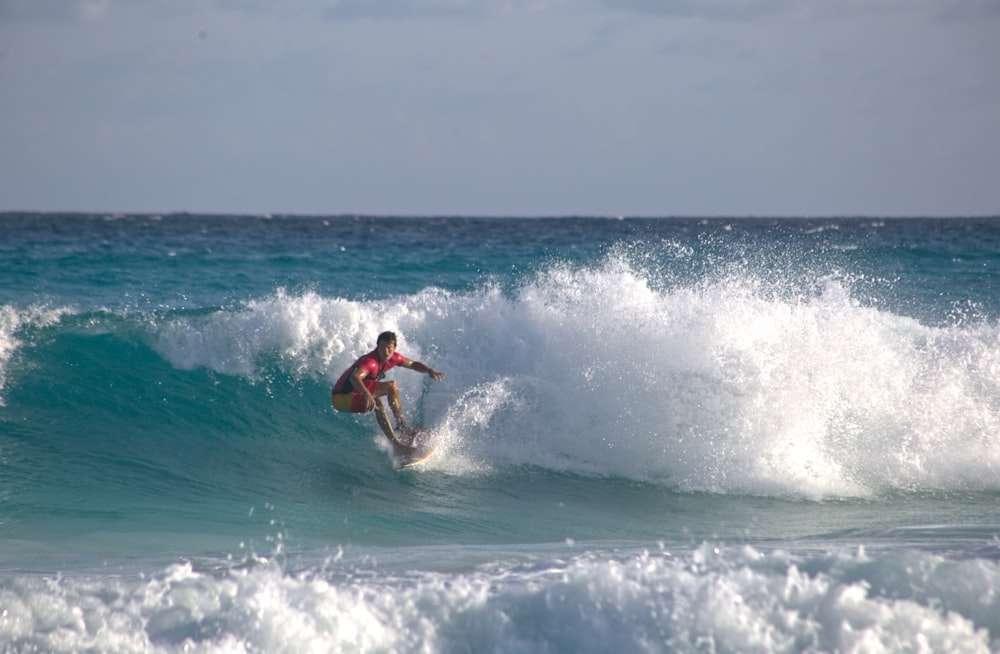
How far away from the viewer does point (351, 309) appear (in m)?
11.9

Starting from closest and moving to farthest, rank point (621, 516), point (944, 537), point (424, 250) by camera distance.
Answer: point (944, 537) < point (621, 516) < point (424, 250)

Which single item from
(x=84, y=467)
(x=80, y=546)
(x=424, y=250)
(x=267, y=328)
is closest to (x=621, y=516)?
(x=80, y=546)

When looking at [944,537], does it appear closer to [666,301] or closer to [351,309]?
[666,301]

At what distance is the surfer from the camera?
27.9ft

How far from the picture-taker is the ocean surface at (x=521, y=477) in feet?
15.9

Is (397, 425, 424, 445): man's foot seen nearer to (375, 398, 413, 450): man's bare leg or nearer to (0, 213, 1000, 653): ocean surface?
(375, 398, 413, 450): man's bare leg

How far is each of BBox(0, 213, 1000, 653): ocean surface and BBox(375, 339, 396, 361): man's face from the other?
992 millimetres

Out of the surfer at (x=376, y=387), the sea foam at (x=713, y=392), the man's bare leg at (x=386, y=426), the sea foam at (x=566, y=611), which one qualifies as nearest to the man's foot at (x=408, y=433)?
the surfer at (x=376, y=387)

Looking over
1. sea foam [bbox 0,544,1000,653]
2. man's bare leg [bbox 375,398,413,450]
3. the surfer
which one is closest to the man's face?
the surfer

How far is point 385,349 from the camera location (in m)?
8.69

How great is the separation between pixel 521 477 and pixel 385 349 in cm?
178

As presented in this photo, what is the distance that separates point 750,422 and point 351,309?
5562 millimetres

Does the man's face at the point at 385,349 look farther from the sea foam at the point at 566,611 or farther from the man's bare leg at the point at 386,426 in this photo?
the sea foam at the point at 566,611

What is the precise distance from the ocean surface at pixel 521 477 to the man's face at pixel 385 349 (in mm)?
992
